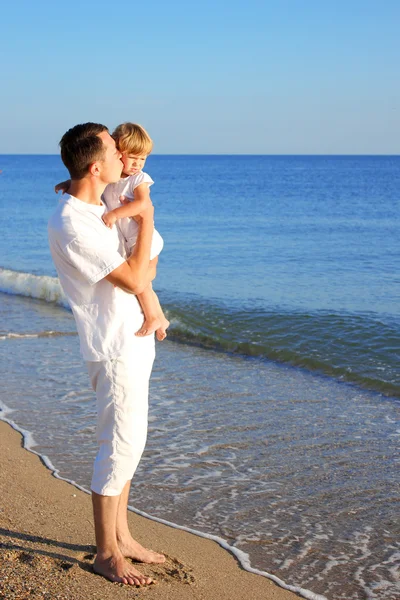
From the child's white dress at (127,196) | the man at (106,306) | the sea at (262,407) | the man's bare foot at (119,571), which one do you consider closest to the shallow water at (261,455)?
the sea at (262,407)

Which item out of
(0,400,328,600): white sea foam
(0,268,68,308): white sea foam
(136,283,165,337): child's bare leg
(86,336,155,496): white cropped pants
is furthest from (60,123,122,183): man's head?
(0,268,68,308): white sea foam

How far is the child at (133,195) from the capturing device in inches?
126

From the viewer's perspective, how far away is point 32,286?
1403 centimetres

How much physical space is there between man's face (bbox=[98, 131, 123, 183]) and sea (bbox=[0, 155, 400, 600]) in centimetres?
207

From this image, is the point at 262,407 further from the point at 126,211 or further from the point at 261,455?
the point at 126,211

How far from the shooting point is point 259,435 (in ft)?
19.5

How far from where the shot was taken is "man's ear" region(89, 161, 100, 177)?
10.1 feet

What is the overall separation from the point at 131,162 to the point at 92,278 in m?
0.64

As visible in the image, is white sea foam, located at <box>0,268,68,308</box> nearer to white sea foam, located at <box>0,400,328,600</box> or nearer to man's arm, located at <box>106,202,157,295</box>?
white sea foam, located at <box>0,400,328,600</box>

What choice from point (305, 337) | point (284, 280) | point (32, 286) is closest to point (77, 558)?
point (305, 337)

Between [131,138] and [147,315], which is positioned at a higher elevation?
[131,138]

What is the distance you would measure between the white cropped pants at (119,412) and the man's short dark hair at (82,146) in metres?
→ 0.78

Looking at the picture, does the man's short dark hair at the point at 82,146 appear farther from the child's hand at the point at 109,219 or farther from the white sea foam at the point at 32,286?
the white sea foam at the point at 32,286

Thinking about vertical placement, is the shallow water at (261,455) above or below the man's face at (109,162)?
below
